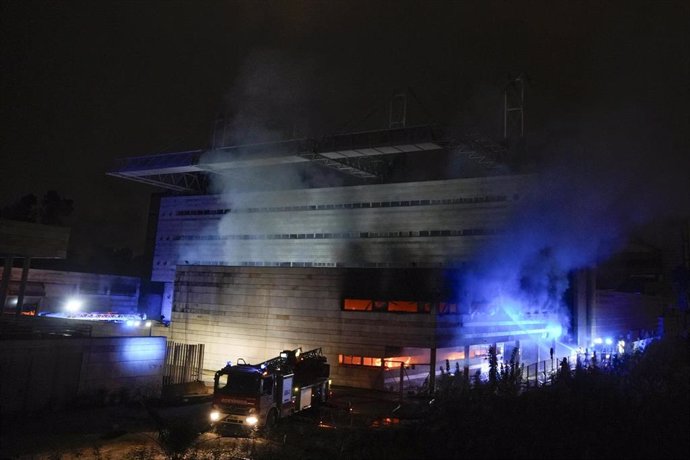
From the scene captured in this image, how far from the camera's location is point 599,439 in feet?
33.8

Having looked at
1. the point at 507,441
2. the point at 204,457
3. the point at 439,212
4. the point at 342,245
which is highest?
the point at 439,212

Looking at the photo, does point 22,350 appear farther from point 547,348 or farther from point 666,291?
point 666,291

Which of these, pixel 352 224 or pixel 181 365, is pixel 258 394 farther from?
pixel 352 224

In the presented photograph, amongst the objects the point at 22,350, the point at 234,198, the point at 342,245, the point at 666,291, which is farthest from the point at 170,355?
the point at 666,291

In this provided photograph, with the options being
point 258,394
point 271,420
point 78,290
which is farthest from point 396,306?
point 78,290

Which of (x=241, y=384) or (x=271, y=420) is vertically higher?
(x=241, y=384)

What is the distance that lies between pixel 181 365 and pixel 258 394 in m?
8.09

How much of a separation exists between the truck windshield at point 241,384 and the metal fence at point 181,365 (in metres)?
6.80

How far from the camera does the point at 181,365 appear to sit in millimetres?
19922

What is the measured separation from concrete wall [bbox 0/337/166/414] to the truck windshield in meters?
5.14

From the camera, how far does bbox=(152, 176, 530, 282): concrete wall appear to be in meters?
34.7

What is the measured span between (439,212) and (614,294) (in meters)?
13.3

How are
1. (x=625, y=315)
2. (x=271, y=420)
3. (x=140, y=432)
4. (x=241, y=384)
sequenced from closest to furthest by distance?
(x=241, y=384)
(x=140, y=432)
(x=271, y=420)
(x=625, y=315)

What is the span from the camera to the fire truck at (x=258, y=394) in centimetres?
1291
